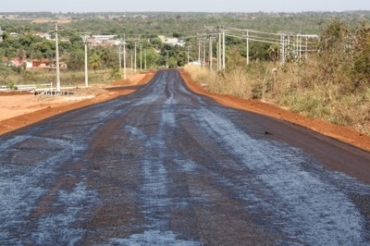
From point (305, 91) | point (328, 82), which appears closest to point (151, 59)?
point (305, 91)

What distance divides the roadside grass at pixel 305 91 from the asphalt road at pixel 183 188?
13.9ft

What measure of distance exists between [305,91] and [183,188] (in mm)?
20735

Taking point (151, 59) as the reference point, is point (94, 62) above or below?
above

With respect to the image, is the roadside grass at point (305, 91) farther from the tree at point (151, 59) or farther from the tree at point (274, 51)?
the tree at point (151, 59)

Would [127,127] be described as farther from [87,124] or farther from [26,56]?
[26,56]

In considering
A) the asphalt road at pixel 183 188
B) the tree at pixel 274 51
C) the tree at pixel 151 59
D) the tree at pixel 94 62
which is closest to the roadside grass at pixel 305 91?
the asphalt road at pixel 183 188

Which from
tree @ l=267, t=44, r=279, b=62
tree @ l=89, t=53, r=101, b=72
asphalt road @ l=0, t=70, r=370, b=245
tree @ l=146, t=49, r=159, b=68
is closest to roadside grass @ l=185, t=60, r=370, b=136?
asphalt road @ l=0, t=70, r=370, b=245

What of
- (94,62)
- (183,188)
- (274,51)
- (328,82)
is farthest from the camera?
(94,62)

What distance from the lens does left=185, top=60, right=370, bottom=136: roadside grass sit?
21047 mm

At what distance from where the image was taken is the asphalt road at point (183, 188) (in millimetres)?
7398

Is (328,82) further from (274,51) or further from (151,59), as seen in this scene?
(151,59)

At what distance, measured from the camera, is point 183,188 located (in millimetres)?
9922

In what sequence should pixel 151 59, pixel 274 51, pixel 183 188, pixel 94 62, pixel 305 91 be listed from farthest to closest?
pixel 151 59
pixel 94 62
pixel 274 51
pixel 305 91
pixel 183 188

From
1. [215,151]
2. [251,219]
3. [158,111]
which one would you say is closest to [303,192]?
[251,219]
